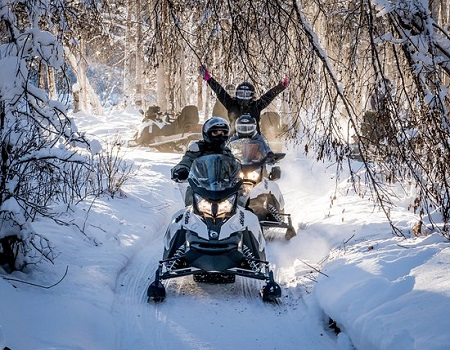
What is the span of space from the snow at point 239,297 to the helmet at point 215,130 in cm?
156

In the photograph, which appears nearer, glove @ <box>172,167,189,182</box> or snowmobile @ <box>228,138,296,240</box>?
glove @ <box>172,167,189,182</box>

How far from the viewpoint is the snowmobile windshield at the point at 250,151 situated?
6926 millimetres

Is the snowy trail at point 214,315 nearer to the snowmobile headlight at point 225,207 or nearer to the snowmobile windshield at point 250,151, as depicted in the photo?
the snowmobile headlight at point 225,207

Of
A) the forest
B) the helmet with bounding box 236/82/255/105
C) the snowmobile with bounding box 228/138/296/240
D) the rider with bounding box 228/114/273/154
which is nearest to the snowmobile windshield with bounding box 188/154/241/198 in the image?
the forest

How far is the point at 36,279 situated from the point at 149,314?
108cm

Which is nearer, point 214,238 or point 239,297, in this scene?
point 214,238

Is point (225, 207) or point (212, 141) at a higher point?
point (212, 141)

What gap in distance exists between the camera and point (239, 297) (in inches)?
189

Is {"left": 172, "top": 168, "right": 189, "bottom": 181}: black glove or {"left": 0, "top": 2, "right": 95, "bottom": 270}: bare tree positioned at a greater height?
{"left": 0, "top": 2, "right": 95, "bottom": 270}: bare tree

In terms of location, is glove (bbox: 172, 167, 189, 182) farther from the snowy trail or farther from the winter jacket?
the snowy trail

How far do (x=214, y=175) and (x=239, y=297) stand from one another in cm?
122

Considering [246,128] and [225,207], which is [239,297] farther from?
[246,128]

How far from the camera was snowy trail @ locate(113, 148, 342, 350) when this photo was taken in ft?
12.7

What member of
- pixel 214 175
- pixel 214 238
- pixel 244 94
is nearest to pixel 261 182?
pixel 244 94
